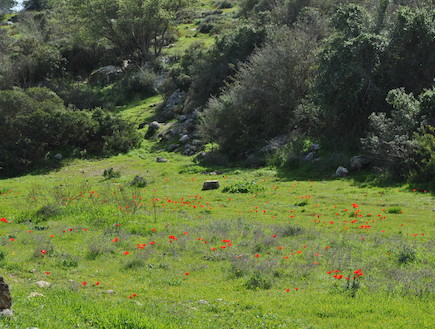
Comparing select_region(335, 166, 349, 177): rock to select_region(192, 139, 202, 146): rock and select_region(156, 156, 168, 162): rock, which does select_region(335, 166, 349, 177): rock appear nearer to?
select_region(156, 156, 168, 162): rock

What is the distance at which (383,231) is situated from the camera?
13.9 m

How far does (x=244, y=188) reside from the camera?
22.5 meters

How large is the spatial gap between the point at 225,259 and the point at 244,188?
11082mm

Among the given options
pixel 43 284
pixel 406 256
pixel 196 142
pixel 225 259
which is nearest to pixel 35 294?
pixel 43 284

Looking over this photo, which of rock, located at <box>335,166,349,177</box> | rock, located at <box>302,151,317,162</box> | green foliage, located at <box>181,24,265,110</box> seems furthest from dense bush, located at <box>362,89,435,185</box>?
green foliage, located at <box>181,24,265,110</box>

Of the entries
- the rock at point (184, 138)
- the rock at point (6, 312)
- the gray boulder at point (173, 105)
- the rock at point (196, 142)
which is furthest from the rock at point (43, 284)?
the gray boulder at point (173, 105)

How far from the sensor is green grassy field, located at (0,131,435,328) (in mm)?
7500

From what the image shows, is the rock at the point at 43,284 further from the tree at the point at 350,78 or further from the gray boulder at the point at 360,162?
the tree at the point at 350,78

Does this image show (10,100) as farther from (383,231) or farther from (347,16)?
(383,231)

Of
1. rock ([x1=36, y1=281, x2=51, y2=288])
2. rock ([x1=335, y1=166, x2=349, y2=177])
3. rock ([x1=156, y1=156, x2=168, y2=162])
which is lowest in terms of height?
rock ([x1=156, y1=156, x2=168, y2=162])

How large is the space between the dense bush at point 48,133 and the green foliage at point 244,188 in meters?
17.1

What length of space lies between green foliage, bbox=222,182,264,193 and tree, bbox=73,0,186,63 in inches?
1590

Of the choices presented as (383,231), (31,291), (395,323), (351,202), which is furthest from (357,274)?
(351,202)

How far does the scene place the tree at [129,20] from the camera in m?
57.9
